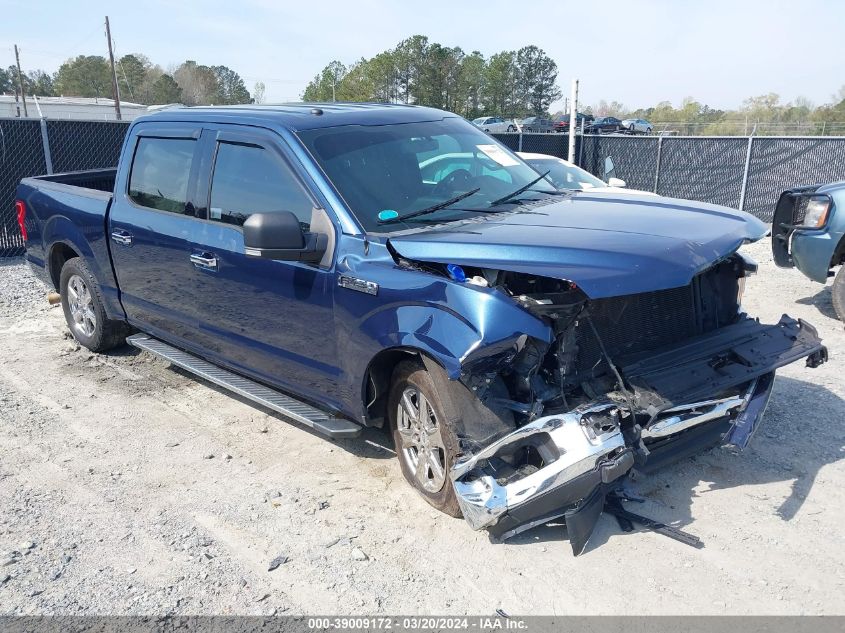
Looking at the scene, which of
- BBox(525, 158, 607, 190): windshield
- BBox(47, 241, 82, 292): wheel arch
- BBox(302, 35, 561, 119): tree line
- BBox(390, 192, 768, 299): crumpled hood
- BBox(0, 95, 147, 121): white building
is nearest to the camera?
BBox(390, 192, 768, 299): crumpled hood

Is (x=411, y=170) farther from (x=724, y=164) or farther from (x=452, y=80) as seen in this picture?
(x=452, y=80)

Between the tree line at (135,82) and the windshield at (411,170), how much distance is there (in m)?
79.5

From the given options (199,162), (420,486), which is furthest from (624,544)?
(199,162)

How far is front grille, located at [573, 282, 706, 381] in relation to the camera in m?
3.54

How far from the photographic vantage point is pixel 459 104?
7350 centimetres

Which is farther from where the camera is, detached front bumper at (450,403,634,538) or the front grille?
the front grille

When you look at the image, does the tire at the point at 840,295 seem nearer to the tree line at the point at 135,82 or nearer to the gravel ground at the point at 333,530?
the gravel ground at the point at 333,530

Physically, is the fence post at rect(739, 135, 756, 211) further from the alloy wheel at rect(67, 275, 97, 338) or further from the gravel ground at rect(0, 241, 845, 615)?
the alloy wheel at rect(67, 275, 97, 338)

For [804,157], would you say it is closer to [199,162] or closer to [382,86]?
[199,162]

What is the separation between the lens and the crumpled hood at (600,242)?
3.05 m

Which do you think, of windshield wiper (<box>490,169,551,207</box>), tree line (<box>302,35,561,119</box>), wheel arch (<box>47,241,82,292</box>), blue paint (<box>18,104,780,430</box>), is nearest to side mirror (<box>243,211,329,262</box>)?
blue paint (<box>18,104,780,430</box>)

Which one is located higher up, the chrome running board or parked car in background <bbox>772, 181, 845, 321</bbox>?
parked car in background <bbox>772, 181, 845, 321</bbox>

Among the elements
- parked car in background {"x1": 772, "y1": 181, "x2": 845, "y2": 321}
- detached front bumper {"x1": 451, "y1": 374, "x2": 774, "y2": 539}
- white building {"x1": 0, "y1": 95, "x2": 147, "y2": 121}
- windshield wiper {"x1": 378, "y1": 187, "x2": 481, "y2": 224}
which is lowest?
detached front bumper {"x1": 451, "y1": 374, "x2": 774, "y2": 539}

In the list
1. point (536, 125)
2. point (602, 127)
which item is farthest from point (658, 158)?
point (536, 125)
